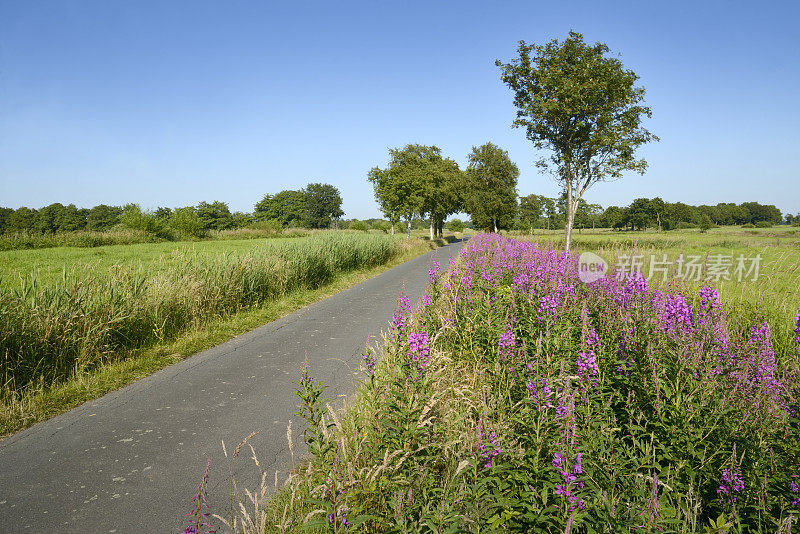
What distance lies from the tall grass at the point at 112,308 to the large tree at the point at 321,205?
125 metres

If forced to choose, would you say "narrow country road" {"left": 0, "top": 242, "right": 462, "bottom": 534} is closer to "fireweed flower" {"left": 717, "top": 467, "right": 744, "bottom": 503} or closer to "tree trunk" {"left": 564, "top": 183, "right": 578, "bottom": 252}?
"fireweed flower" {"left": 717, "top": 467, "right": 744, "bottom": 503}

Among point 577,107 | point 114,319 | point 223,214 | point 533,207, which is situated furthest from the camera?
point 223,214

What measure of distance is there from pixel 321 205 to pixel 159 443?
137 m

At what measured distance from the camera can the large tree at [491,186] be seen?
51875mm

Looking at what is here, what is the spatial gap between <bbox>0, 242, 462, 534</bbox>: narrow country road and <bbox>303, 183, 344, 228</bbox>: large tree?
129542mm

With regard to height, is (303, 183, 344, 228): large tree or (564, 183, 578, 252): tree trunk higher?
(303, 183, 344, 228): large tree

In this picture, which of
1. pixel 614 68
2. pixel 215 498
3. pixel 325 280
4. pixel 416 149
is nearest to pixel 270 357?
pixel 215 498

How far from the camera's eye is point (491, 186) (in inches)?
2088

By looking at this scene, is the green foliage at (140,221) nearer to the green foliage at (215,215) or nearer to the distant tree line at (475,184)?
the distant tree line at (475,184)

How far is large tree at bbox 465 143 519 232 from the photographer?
170 feet

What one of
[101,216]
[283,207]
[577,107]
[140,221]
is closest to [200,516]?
[577,107]

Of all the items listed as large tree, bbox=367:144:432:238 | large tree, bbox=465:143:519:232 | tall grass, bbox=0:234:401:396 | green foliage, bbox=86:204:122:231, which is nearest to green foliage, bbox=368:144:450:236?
large tree, bbox=367:144:432:238

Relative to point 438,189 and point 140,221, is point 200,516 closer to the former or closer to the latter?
point 438,189

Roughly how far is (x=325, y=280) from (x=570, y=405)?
14105mm
